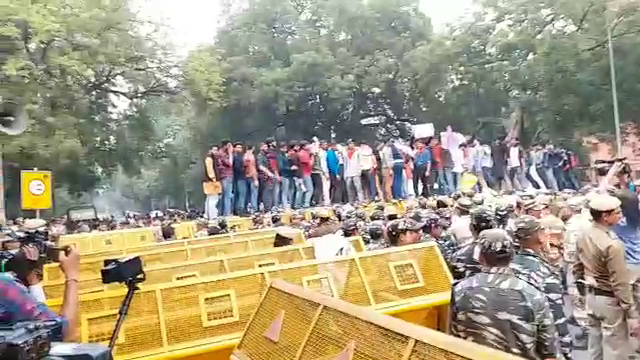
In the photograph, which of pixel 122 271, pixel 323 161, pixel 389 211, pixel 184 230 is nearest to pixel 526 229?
pixel 122 271

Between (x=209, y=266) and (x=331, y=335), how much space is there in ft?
11.5

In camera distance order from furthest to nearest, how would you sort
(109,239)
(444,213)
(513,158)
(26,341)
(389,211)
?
1. (513,158)
2. (109,239)
3. (389,211)
4. (444,213)
5. (26,341)

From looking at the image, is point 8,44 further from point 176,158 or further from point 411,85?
point 411,85

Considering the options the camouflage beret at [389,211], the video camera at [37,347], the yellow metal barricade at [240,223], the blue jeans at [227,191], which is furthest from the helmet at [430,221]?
the blue jeans at [227,191]

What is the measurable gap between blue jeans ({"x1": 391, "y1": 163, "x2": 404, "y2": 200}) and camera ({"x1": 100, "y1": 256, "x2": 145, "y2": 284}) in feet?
41.1

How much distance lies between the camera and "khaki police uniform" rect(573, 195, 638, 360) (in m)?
5.00

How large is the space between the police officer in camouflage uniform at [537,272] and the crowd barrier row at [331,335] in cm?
107

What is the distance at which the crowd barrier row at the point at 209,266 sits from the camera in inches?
232

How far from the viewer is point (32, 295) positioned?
3195 millimetres

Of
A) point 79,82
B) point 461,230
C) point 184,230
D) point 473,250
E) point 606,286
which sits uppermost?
point 79,82

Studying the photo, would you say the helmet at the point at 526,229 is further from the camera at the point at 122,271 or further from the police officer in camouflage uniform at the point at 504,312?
the camera at the point at 122,271

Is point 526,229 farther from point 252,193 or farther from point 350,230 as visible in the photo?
point 252,193

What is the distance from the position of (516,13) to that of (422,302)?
28868 millimetres

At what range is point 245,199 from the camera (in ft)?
45.5
